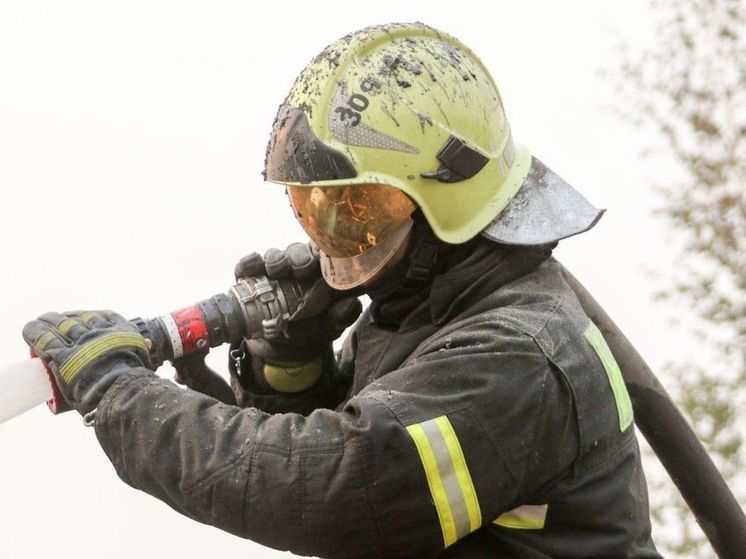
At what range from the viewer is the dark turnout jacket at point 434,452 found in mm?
2234

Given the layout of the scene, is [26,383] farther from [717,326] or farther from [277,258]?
[717,326]

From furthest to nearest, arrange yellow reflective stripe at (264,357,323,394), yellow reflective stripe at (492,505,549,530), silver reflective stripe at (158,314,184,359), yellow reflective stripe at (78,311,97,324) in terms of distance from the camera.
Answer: yellow reflective stripe at (264,357,323,394) → silver reflective stripe at (158,314,184,359) → yellow reflective stripe at (78,311,97,324) → yellow reflective stripe at (492,505,549,530)

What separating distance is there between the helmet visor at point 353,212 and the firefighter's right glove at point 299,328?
0.35 m

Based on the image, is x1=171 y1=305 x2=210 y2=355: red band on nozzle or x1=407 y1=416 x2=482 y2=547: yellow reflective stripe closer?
x1=407 y1=416 x2=482 y2=547: yellow reflective stripe

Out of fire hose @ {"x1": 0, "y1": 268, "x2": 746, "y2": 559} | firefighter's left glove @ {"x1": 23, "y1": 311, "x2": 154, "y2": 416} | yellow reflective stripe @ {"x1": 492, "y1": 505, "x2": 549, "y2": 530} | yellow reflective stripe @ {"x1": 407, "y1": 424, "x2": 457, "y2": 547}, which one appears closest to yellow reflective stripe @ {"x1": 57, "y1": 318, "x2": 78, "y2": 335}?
firefighter's left glove @ {"x1": 23, "y1": 311, "x2": 154, "y2": 416}

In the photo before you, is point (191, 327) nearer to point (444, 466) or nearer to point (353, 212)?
point (353, 212)

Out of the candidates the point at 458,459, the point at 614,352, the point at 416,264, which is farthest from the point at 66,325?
the point at 614,352

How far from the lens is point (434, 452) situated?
2238 mm

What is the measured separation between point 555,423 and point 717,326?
4768 mm

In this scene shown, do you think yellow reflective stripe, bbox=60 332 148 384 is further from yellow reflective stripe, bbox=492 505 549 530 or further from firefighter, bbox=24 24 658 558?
yellow reflective stripe, bbox=492 505 549 530

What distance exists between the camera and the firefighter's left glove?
2393 millimetres

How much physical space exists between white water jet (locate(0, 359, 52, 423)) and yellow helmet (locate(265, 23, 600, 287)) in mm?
644

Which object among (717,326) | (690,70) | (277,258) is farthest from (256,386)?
(690,70)

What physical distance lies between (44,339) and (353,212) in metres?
0.69
